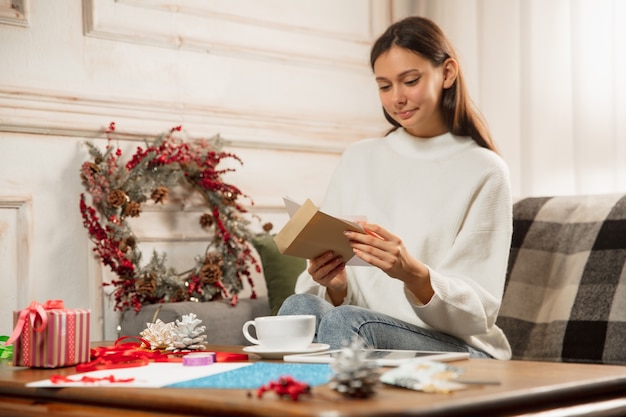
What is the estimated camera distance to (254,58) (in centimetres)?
311

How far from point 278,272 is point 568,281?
831 millimetres

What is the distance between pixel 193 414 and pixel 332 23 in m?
2.51

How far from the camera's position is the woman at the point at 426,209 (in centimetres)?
190

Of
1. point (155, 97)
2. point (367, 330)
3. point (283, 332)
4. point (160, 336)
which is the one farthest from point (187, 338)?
point (155, 97)

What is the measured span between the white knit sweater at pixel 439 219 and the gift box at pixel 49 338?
0.71 meters

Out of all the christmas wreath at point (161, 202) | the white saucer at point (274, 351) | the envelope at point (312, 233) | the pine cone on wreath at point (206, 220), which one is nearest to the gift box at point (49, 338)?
the white saucer at point (274, 351)

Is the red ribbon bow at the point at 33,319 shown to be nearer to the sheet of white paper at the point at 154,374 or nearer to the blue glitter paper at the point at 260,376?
the sheet of white paper at the point at 154,374

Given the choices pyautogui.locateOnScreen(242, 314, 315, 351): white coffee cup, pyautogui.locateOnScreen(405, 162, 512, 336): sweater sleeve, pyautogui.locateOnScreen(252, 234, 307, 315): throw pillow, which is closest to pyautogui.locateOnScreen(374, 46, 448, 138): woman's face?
pyautogui.locateOnScreen(405, 162, 512, 336): sweater sleeve

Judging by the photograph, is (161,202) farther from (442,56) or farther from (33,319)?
(33,319)

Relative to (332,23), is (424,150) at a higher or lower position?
lower

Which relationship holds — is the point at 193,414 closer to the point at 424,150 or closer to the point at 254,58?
the point at 424,150

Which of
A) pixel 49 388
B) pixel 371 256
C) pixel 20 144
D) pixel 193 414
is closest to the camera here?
pixel 193 414

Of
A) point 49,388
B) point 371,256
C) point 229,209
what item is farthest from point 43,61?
point 49,388

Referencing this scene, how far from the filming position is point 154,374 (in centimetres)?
132
